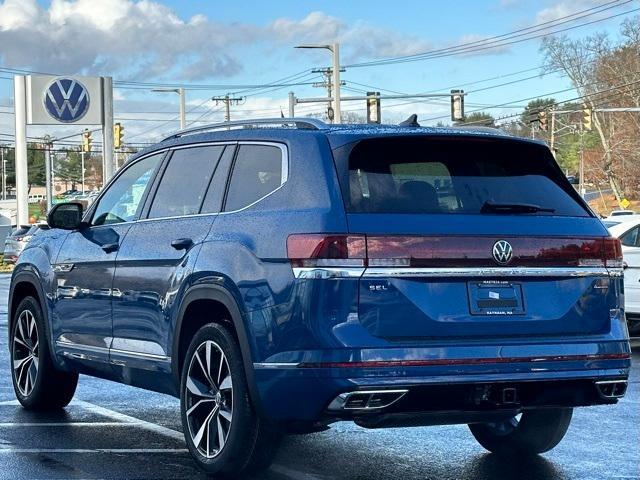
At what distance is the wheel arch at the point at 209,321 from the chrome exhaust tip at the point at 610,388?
1.68 meters

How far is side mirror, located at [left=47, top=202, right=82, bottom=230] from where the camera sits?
28.2ft

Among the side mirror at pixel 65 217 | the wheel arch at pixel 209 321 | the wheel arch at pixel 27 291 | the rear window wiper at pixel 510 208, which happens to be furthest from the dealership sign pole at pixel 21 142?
the rear window wiper at pixel 510 208

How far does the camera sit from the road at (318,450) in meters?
7.04

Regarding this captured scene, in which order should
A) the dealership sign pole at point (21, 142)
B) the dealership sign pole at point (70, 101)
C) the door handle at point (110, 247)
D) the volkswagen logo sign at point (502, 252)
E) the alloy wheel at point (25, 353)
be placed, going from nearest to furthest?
the volkswagen logo sign at point (502, 252) < the door handle at point (110, 247) < the alloy wheel at point (25, 353) < the dealership sign pole at point (70, 101) < the dealership sign pole at point (21, 142)

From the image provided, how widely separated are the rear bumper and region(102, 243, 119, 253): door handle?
1.99 metres

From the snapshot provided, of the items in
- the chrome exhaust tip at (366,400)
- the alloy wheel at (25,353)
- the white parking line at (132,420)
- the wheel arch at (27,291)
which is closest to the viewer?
the chrome exhaust tip at (366,400)

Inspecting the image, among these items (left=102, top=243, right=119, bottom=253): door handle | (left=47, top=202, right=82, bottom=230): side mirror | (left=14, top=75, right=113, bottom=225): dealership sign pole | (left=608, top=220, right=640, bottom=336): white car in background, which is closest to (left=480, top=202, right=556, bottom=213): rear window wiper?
(left=102, top=243, right=119, bottom=253): door handle

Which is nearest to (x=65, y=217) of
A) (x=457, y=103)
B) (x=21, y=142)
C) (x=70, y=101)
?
(x=70, y=101)

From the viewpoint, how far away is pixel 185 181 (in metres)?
7.62

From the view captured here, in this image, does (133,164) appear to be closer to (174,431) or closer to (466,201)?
(174,431)

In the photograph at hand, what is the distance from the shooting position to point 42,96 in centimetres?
4653

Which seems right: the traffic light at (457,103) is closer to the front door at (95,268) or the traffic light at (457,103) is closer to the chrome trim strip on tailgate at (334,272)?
the front door at (95,268)

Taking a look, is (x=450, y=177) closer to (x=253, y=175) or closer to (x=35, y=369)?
(x=253, y=175)

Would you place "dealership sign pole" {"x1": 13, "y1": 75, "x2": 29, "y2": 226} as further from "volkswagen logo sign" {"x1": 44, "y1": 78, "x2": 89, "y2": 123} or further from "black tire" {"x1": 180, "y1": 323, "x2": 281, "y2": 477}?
"black tire" {"x1": 180, "y1": 323, "x2": 281, "y2": 477}
